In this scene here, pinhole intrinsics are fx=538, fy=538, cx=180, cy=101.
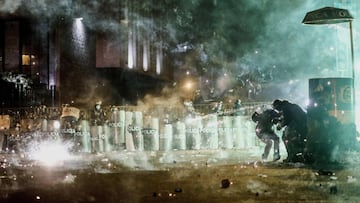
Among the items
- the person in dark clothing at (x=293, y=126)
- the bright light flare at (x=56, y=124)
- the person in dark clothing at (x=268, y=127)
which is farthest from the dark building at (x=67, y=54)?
the person in dark clothing at (x=293, y=126)

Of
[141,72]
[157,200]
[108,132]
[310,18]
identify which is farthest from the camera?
[141,72]

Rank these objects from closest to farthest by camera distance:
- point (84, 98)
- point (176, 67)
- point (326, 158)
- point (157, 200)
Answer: point (157, 200) → point (326, 158) → point (84, 98) → point (176, 67)

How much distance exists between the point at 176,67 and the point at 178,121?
29775 mm

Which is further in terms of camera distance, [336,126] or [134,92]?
[134,92]

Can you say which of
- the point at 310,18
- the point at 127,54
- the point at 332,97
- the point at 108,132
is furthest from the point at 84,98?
the point at 332,97

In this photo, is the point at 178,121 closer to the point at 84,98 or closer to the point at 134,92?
the point at 84,98

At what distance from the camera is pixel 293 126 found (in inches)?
463

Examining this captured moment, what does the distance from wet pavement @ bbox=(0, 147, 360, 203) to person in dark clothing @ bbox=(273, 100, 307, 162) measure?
58 centimetres

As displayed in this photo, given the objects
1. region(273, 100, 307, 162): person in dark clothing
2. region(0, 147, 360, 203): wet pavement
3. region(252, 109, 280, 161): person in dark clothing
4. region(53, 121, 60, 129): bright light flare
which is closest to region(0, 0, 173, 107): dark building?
region(53, 121, 60, 129): bright light flare

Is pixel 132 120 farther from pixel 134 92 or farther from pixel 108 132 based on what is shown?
pixel 134 92

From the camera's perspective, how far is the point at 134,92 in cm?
3362

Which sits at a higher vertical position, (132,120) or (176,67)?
(176,67)

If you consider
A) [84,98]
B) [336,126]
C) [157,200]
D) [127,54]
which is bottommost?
Result: [157,200]

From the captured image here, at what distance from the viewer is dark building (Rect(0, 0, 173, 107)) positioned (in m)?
26.3
